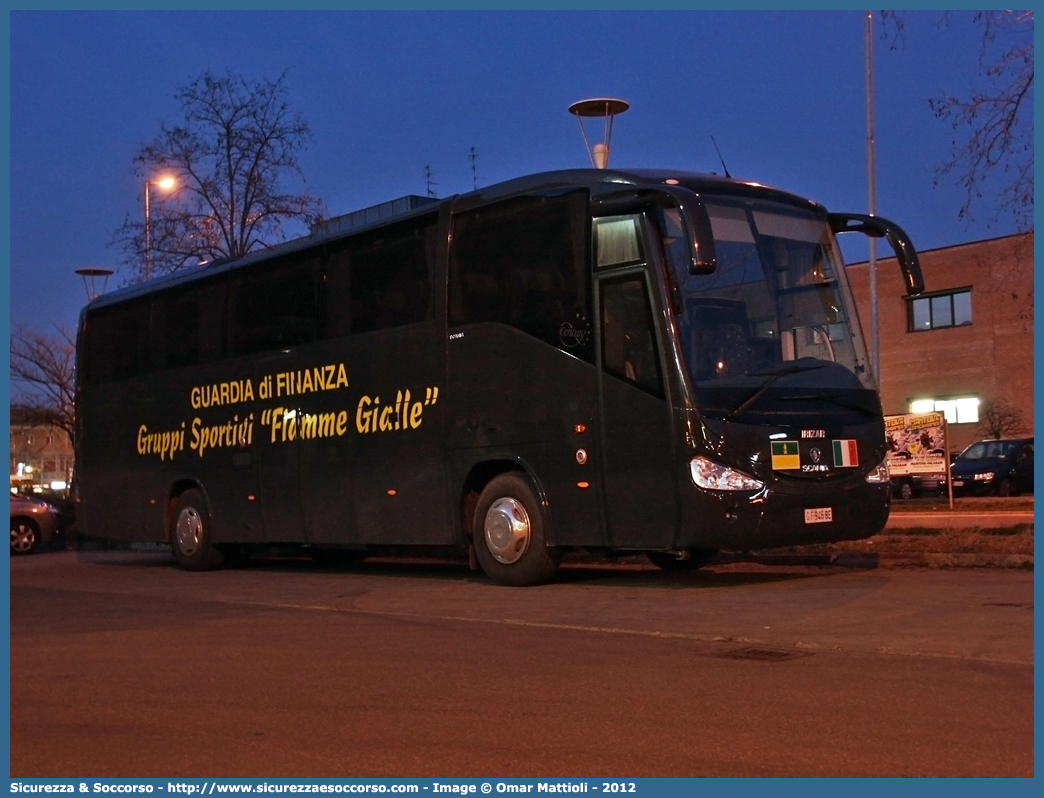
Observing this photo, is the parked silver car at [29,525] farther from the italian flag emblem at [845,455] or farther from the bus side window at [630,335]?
the italian flag emblem at [845,455]

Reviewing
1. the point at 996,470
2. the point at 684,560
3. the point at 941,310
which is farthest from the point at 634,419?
the point at 941,310

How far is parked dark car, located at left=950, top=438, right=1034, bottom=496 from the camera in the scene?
3306cm

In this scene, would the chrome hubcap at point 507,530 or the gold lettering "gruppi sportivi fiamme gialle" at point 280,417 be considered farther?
the gold lettering "gruppi sportivi fiamme gialle" at point 280,417

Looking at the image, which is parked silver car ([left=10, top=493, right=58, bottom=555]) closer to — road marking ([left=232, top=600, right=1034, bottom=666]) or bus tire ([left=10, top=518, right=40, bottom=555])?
bus tire ([left=10, top=518, right=40, bottom=555])

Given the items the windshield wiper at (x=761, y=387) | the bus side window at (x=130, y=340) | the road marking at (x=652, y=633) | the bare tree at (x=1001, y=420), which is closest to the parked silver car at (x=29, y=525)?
the bus side window at (x=130, y=340)

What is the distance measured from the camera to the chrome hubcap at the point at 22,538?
24953mm

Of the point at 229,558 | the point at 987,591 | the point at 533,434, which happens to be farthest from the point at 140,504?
the point at 987,591

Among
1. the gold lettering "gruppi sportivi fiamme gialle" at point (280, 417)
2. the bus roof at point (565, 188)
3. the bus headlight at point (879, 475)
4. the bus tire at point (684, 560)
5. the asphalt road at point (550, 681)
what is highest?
the bus roof at point (565, 188)

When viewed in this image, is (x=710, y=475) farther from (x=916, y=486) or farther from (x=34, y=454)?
(x=34, y=454)

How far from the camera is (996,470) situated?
33094 mm

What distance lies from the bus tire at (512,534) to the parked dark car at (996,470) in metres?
22.5

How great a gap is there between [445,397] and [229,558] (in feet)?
19.7

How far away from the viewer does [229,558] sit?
60.5 ft

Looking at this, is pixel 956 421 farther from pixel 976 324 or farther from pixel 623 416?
pixel 623 416
